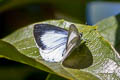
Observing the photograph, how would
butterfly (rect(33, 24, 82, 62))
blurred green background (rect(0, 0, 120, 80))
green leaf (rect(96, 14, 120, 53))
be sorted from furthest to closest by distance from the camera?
blurred green background (rect(0, 0, 120, 80)) → green leaf (rect(96, 14, 120, 53)) → butterfly (rect(33, 24, 82, 62))

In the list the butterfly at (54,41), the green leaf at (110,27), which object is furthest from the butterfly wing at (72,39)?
the green leaf at (110,27)

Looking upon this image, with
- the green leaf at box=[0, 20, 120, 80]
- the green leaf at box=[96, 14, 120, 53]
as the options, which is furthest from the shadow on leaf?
the green leaf at box=[96, 14, 120, 53]

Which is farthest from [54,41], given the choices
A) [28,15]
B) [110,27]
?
[28,15]

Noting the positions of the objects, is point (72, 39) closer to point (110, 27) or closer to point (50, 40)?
point (50, 40)

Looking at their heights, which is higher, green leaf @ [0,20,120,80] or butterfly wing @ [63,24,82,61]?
butterfly wing @ [63,24,82,61]

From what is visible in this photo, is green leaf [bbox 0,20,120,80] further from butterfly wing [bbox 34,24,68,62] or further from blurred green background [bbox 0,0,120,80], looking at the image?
blurred green background [bbox 0,0,120,80]

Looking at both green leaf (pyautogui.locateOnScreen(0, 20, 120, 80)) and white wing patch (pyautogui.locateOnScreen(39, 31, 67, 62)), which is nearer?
green leaf (pyautogui.locateOnScreen(0, 20, 120, 80))

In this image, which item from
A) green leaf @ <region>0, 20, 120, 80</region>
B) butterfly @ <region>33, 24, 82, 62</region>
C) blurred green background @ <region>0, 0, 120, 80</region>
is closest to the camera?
green leaf @ <region>0, 20, 120, 80</region>
